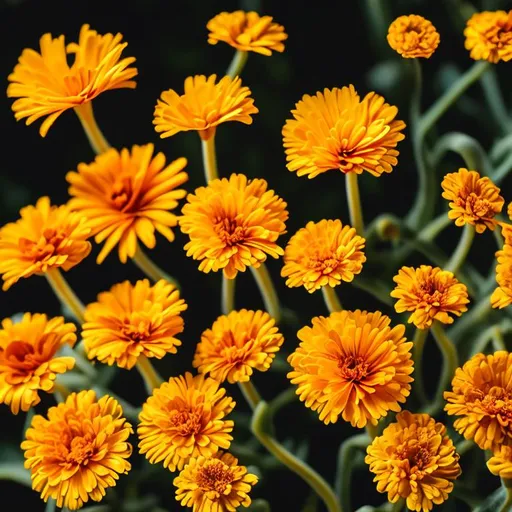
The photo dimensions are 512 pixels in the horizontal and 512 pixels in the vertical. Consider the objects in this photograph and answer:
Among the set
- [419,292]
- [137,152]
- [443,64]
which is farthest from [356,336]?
[443,64]

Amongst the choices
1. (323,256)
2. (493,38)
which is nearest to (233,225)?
(323,256)

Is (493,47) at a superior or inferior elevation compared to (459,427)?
superior

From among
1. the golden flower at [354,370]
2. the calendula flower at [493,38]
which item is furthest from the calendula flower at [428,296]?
the calendula flower at [493,38]

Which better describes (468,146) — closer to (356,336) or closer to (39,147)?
(356,336)

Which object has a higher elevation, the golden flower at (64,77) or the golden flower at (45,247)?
the golden flower at (64,77)

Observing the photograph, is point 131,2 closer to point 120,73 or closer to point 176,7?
point 176,7

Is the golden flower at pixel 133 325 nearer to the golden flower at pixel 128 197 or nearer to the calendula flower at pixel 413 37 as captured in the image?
the golden flower at pixel 128 197

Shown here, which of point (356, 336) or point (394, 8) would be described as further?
point (394, 8)
